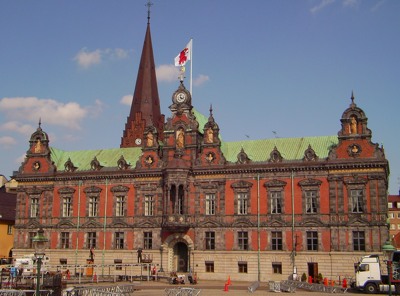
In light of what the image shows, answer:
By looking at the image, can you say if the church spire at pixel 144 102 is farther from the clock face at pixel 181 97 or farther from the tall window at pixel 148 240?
the tall window at pixel 148 240

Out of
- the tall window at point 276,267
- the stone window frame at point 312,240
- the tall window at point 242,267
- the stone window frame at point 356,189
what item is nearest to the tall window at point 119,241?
A: the tall window at point 242,267

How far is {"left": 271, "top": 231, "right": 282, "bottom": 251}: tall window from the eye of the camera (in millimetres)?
65000

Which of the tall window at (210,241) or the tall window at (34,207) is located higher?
the tall window at (34,207)

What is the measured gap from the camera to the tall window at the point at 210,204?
68.8 metres

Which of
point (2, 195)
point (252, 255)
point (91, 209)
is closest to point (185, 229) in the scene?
point (252, 255)

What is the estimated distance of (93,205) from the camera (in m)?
74.2

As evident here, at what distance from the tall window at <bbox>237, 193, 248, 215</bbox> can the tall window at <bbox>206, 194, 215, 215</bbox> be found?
11.1 ft

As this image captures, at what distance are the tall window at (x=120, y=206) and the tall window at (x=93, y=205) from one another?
115 inches

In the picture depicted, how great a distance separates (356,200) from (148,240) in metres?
26.1

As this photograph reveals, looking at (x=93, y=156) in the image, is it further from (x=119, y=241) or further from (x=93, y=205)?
(x=119, y=241)

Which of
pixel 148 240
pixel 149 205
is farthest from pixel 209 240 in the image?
pixel 149 205

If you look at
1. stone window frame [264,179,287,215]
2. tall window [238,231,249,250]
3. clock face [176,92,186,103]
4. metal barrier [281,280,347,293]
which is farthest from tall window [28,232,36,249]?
metal barrier [281,280,347,293]

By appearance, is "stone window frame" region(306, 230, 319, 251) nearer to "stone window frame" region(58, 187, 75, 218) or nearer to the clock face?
the clock face

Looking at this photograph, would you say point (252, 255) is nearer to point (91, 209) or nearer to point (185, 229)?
point (185, 229)
